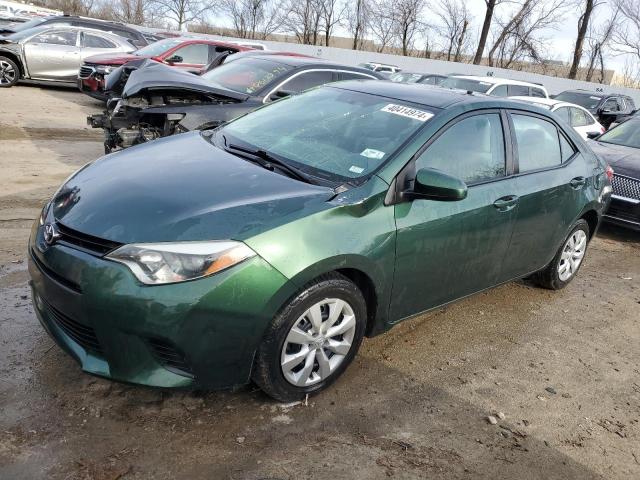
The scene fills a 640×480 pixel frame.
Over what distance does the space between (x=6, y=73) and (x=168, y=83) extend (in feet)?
28.9

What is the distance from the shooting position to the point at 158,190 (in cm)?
287

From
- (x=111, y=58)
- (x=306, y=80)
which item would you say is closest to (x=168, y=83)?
(x=306, y=80)

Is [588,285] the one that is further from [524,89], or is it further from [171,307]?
[524,89]

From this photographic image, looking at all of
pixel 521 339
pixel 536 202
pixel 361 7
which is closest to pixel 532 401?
pixel 521 339

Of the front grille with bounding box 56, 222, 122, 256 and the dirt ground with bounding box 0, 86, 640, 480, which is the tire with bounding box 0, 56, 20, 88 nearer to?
the dirt ground with bounding box 0, 86, 640, 480

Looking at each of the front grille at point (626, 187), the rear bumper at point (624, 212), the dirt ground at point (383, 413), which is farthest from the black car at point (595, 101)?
the dirt ground at point (383, 413)

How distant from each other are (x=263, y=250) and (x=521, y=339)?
2.43m

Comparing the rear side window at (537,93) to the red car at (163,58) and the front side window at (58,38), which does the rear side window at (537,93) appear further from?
the front side window at (58,38)

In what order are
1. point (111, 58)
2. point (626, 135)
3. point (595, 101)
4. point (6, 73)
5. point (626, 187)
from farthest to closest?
1. point (595, 101)
2. point (6, 73)
3. point (111, 58)
4. point (626, 135)
5. point (626, 187)

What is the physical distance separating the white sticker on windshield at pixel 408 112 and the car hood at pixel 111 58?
9476 millimetres

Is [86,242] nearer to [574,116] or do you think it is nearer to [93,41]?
[574,116]

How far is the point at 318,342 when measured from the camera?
2951 millimetres

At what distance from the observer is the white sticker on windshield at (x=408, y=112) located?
3477 mm

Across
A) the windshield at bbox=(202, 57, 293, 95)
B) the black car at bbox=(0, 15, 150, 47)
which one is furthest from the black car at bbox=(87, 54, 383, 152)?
the black car at bbox=(0, 15, 150, 47)
